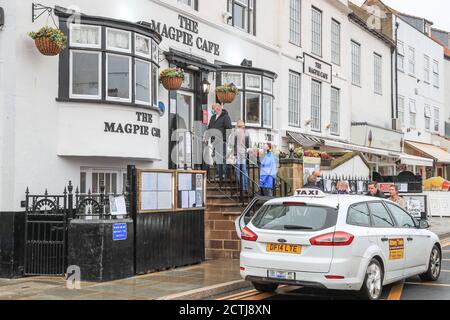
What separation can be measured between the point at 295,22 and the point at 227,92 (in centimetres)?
674

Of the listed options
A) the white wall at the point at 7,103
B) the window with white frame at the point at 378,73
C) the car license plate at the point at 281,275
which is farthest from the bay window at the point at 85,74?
the window with white frame at the point at 378,73

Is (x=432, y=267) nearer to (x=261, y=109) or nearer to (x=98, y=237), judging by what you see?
(x=98, y=237)

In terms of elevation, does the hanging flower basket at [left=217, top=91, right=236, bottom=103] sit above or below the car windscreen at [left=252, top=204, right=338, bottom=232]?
→ above

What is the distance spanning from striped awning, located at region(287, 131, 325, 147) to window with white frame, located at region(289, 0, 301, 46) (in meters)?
3.44

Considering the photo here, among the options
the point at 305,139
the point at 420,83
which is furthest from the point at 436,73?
the point at 305,139

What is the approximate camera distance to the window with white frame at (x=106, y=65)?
11.6 metres

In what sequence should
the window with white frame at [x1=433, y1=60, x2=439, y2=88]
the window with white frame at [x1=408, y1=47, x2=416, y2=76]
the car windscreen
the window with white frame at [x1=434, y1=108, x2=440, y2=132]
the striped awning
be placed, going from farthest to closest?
the window with white frame at [x1=434, y1=108, x2=440, y2=132] < the window with white frame at [x1=433, y1=60, x2=439, y2=88] < the window with white frame at [x1=408, y1=47, x2=416, y2=76] < the striped awning < the car windscreen

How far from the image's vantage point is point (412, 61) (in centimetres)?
3397

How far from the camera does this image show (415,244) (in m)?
9.68

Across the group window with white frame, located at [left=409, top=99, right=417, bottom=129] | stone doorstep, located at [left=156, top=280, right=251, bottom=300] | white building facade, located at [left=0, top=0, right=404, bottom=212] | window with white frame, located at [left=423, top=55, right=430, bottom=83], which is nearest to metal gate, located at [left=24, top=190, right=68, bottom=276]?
white building facade, located at [left=0, top=0, right=404, bottom=212]

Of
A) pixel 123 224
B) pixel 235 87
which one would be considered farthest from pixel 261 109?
pixel 123 224

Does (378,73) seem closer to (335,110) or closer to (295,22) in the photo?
(335,110)

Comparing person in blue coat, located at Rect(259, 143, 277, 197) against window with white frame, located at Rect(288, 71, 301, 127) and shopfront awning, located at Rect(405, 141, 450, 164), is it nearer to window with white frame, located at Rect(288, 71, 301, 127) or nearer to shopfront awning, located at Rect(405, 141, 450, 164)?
window with white frame, located at Rect(288, 71, 301, 127)

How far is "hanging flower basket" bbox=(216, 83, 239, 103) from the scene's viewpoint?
627 inches
